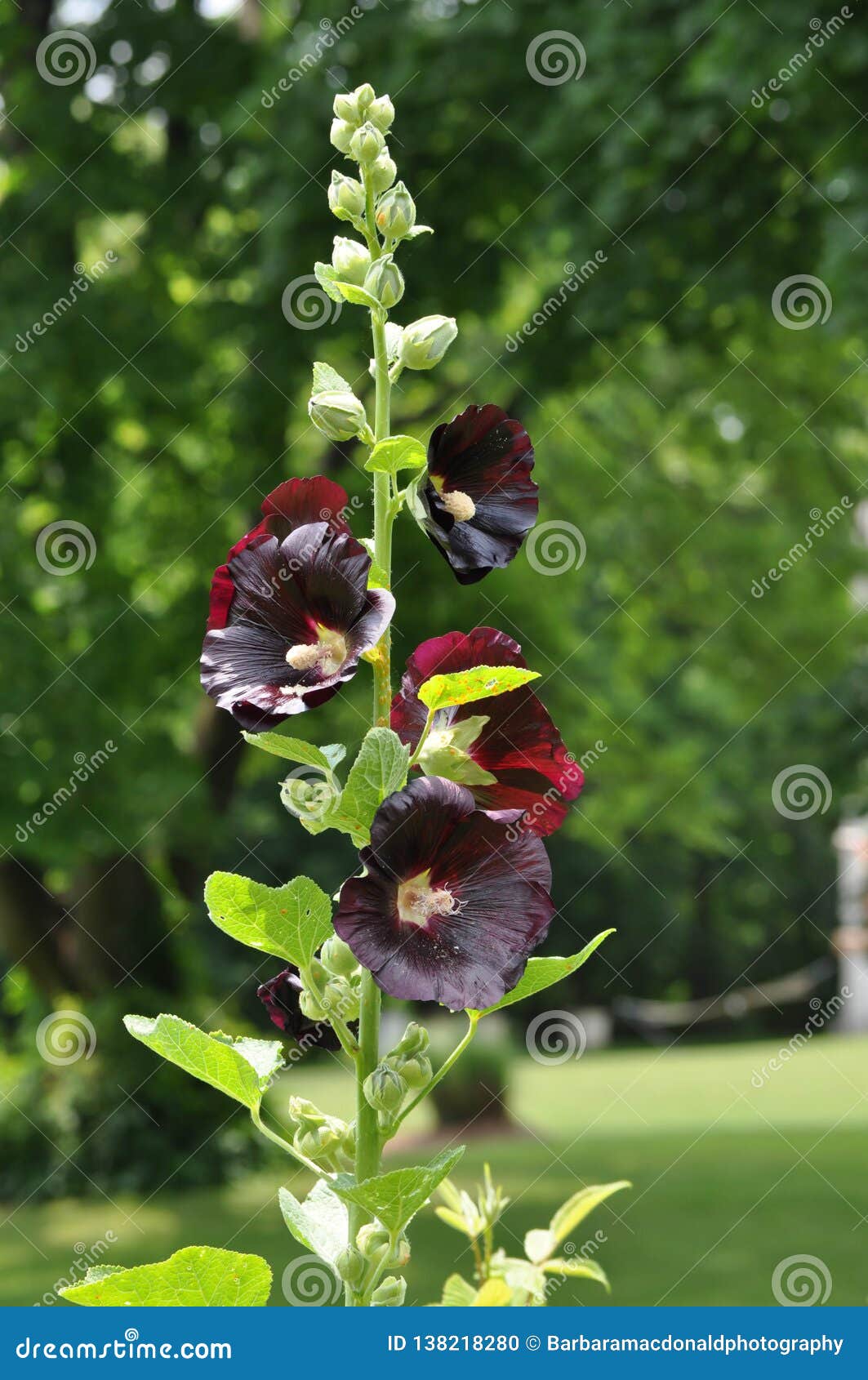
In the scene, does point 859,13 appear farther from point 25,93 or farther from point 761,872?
point 761,872

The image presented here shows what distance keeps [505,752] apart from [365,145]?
55cm

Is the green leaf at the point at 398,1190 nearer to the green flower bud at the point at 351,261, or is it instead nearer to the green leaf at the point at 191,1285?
the green leaf at the point at 191,1285

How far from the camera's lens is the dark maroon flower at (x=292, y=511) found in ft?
3.94

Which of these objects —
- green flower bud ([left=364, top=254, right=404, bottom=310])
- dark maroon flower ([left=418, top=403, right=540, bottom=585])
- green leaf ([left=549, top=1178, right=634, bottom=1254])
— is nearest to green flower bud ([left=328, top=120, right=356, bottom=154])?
green flower bud ([left=364, top=254, right=404, bottom=310])

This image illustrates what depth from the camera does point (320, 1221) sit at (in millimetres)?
1171

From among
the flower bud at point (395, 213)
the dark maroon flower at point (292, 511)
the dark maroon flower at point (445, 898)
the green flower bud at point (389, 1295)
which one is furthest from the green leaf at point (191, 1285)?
the flower bud at point (395, 213)

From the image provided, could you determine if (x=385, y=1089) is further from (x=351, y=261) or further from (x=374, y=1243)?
(x=351, y=261)

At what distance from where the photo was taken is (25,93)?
8.59 meters

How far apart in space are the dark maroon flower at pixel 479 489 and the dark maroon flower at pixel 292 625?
129 millimetres

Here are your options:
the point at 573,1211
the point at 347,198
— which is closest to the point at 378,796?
the point at 347,198

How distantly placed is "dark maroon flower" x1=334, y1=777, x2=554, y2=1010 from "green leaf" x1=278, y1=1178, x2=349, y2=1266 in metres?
0.21

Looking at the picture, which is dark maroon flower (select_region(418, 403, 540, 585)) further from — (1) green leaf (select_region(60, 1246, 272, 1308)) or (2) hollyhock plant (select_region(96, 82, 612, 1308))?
(1) green leaf (select_region(60, 1246, 272, 1308))

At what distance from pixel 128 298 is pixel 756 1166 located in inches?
374

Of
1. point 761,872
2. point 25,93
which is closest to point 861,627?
point 25,93
